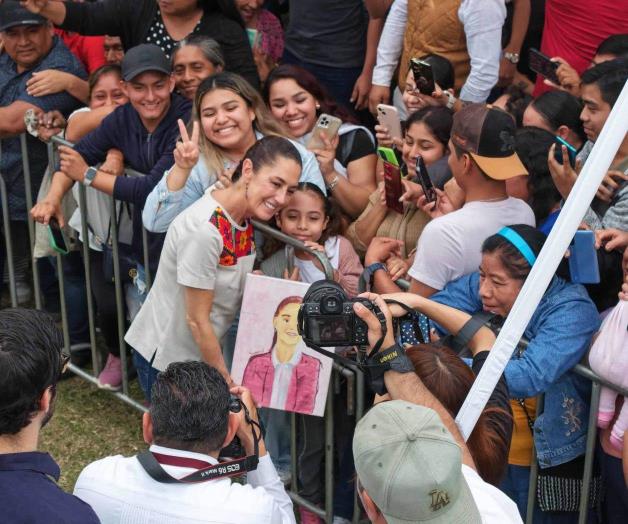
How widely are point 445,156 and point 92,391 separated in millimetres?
2439

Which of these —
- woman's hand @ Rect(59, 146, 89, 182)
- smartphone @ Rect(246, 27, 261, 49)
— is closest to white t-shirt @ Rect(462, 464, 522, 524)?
woman's hand @ Rect(59, 146, 89, 182)

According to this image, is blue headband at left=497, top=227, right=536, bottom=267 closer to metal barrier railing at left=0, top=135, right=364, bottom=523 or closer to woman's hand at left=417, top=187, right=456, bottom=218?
woman's hand at left=417, top=187, right=456, bottom=218

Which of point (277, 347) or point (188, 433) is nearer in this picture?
point (188, 433)

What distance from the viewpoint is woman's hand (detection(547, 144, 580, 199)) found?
405 cm

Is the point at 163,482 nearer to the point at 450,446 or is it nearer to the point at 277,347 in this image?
the point at 450,446

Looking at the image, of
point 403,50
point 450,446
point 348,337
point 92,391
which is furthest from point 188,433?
point 403,50

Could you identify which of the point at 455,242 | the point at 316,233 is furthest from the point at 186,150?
the point at 455,242

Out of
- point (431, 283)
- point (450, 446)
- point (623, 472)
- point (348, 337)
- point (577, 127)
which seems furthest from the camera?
point (577, 127)

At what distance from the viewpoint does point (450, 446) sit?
8.04 ft

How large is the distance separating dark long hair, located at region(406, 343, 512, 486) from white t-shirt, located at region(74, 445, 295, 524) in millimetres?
570

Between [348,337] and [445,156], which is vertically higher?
[348,337]

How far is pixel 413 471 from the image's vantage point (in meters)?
2.37

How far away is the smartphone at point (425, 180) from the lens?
432 centimetres

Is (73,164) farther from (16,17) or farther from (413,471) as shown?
(413,471)
